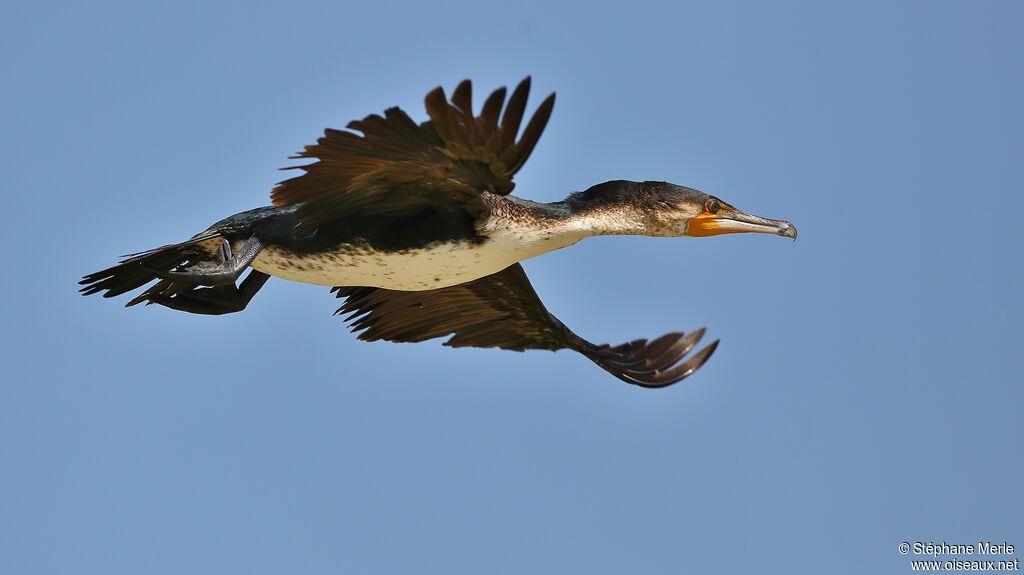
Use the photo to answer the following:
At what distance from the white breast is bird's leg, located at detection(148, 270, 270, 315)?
415 millimetres

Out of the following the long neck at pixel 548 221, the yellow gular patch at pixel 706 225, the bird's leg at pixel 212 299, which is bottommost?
the bird's leg at pixel 212 299

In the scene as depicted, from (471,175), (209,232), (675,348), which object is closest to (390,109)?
(471,175)

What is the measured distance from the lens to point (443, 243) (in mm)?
9586

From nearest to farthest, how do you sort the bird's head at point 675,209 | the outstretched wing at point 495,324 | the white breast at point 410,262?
the white breast at point 410,262, the bird's head at point 675,209, the outstretched wing at point 495,324

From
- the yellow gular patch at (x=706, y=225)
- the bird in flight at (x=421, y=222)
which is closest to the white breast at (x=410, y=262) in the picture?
the bird in flight at (x=421, y=222)

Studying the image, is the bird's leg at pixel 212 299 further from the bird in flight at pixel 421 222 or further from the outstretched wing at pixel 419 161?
the outstretched wing at pixel 419 161

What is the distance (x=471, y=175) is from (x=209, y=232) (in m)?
2.29

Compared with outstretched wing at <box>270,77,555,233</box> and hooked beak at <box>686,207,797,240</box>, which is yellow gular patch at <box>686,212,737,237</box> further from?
outstretched wing at <box>270,77,555,233</box>

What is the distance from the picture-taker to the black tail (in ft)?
33.0

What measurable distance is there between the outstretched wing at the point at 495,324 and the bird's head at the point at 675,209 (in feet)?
4.12

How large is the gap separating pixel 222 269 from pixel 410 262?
1.31 m

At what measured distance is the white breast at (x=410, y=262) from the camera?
31.4 feet

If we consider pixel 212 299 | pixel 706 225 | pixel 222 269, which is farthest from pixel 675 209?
pixel 212 299

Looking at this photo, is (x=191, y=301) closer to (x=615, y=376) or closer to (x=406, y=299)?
(x=406, y=299)
